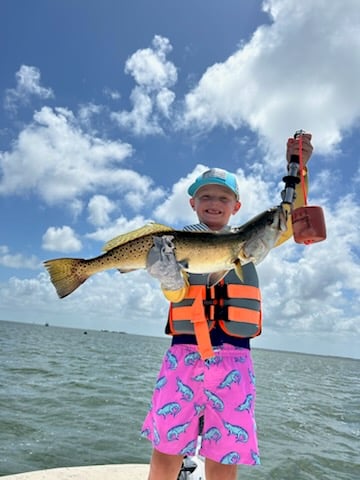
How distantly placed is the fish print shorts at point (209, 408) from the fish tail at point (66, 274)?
3.72 feet

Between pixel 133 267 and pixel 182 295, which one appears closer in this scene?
pixel 133 267

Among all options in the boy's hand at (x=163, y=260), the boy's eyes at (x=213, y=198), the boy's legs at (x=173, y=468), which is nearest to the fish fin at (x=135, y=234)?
the boy's hand at (x=163, y=260)

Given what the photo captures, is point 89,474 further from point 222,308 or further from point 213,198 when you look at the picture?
point 213,198

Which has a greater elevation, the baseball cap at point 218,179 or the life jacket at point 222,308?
the baseball cap at point 218,179

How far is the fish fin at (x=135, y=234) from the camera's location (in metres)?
3.21

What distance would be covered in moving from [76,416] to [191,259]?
893 centimetres

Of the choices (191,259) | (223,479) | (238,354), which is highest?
(191,259)

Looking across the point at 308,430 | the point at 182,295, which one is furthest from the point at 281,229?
the point at 308,430

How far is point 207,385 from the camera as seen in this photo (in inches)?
133

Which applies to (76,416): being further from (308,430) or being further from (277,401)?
(277,401)

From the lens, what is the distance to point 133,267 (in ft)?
10.6

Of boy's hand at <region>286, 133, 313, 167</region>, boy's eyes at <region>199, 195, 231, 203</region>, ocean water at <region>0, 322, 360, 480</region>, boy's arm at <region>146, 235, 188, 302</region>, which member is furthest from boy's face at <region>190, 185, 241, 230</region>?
ocean water at <region>0, 322, 360, 480</region>

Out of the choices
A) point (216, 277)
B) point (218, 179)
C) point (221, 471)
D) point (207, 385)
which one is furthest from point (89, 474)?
point (218, 179)

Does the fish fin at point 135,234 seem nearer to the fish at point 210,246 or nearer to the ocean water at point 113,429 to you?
the fish at point 210,246
